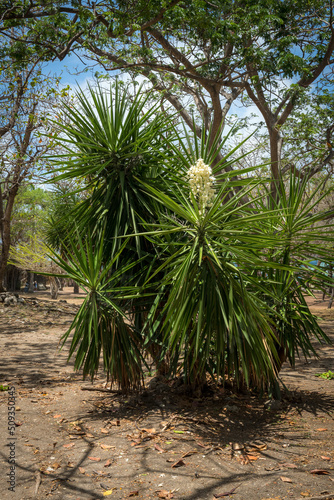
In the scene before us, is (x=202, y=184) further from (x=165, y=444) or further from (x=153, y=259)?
(x=165, y=444)

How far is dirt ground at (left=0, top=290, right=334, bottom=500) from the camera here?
2.78 meters

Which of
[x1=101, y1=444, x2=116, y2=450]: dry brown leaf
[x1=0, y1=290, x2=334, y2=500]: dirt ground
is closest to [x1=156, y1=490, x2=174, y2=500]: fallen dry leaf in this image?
[x1=0, y1=290, x2=334, y2=500]: dirt ground

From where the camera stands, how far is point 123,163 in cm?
399

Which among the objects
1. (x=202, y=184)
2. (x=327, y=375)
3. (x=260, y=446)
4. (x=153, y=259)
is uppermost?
(x=202, y=184)

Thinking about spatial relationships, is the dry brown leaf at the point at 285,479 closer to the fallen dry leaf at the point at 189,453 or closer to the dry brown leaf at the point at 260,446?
the dry brown leaf at the point at 260,446

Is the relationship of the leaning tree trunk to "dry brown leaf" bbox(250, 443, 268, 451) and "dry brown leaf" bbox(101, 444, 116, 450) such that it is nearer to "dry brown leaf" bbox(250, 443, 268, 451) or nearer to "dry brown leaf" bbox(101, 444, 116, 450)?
"dry brown leaf" bbox(101, 444, 116, 450)

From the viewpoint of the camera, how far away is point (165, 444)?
340cm

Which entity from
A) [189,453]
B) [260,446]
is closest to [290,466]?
[260,446]

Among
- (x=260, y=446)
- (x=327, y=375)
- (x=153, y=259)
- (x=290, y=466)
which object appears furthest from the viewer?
(x=327, y=375)

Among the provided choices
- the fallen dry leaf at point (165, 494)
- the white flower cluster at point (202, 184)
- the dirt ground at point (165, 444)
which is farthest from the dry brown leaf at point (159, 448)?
the white flower cluster at point (202, 184)

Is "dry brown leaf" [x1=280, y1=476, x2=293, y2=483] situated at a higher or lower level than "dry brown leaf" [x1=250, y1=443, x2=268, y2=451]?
lower

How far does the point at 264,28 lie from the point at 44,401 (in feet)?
22.4

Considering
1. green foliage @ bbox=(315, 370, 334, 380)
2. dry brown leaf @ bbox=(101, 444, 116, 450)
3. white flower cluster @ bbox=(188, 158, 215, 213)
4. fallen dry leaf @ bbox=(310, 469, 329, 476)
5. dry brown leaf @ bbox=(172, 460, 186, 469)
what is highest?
white flower cluster @ bbox=(188, 158, 215, 213)

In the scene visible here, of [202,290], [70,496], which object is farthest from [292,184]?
[70,496]
